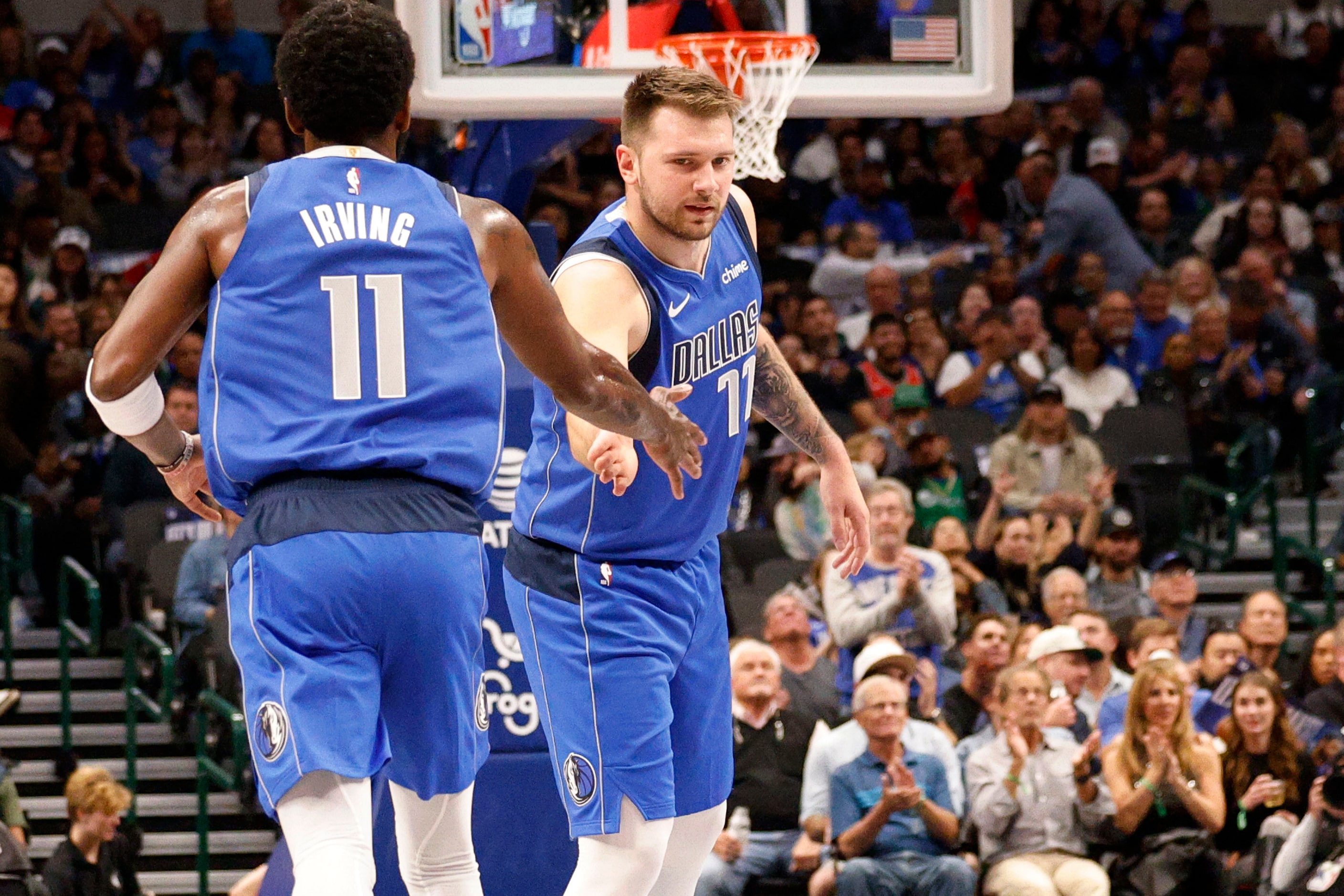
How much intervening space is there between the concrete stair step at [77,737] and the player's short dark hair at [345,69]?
798 cm

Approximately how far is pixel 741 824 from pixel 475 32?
386 cm

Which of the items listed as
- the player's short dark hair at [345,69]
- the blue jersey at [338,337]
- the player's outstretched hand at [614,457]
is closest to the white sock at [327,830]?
the blue jersey at [338,337]

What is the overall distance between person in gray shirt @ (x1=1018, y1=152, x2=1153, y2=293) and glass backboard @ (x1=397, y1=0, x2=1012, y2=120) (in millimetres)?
7144

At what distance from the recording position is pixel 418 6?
20.0 ft

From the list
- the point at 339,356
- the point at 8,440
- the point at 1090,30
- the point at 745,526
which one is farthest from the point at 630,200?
the point at 1090,30

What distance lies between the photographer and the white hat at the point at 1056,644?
9.07 m

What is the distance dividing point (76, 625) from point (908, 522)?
544 centimetres

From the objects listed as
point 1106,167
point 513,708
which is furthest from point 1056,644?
point 1106,167

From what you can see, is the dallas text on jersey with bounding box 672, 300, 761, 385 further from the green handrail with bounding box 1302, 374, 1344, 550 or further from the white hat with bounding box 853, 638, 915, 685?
the green handrail with bounding box 1302, 374, 1344, 550

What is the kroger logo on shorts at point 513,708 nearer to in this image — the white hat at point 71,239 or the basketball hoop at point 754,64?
the basketball hoop at point 754,64

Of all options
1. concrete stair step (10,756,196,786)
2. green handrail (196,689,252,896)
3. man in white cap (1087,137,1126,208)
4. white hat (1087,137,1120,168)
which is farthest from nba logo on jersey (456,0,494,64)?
white hat (1087,137,1120,168)

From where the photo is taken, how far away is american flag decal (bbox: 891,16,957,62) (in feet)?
21.6

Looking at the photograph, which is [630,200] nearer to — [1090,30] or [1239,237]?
[1239,237]

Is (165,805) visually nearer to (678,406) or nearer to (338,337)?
(678,406)
